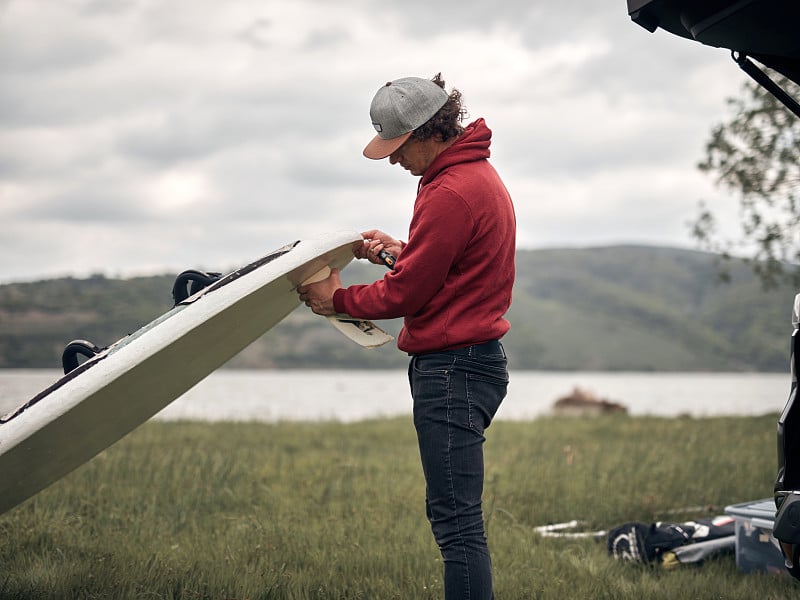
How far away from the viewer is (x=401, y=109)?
2.90 meters

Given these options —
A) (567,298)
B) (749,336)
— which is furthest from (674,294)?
(749,336)

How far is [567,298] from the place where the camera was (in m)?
171

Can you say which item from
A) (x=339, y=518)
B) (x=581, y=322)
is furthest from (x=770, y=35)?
(x=581, y=322)

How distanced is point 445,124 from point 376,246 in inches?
23.8

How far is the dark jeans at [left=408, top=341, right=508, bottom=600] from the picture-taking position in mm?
2832

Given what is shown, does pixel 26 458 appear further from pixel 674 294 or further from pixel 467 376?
pixel 674 294

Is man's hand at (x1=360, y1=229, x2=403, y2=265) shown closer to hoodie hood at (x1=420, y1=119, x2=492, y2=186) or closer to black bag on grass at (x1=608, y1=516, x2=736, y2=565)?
hoodie hood at (x1=420, y1=119, x2=492, y2=186)

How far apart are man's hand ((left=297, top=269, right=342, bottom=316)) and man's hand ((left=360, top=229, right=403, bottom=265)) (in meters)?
0.15

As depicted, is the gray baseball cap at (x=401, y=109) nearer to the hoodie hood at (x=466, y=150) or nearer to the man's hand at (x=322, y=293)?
the hoodie hood at (x=466, y=150)

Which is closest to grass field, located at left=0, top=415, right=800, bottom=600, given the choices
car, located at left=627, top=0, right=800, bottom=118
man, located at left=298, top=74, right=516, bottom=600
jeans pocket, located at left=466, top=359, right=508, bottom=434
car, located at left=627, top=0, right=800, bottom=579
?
man, located at left=298, top=74, right=516, bottom=600

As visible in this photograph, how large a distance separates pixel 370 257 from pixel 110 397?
1176mm

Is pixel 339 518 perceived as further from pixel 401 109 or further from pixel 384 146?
pixel 401 109

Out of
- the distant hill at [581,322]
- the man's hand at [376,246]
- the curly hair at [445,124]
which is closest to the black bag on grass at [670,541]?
the man's hand at [376,246]

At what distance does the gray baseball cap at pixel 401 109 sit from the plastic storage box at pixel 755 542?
9.15 ft
